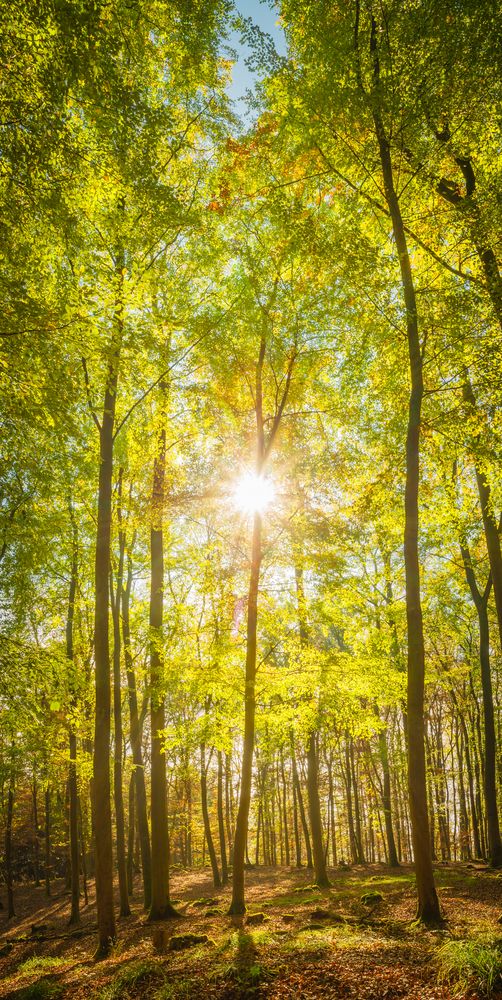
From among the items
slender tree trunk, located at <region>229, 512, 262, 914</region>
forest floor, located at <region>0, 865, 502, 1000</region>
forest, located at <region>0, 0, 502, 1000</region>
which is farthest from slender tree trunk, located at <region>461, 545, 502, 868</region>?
slender tree trunk, located at <region>229, 512, 262, 914</region>

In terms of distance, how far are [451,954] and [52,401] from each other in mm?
6991

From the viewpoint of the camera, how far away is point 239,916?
912cm

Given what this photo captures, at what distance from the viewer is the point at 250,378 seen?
11.5m

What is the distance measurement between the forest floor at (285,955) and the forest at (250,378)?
60mm

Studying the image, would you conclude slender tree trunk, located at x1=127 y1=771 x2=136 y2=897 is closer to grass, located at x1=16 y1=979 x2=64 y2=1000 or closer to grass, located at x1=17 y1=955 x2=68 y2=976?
grass, located at x1=17 y1=955 x2=68 y2=976

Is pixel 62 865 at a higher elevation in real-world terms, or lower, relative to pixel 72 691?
lower

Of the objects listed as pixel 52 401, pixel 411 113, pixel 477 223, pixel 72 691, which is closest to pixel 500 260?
pixel 477 223

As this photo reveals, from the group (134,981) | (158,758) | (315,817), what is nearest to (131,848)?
(315,817)

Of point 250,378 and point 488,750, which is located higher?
point 250,378

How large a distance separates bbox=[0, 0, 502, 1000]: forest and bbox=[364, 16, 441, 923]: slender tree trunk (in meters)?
0.04

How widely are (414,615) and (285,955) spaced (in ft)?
14.4

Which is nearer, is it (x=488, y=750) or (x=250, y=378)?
(x=250, y=378)

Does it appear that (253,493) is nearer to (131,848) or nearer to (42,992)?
(42,992)

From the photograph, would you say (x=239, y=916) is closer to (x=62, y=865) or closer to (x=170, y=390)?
(x=170, y=390)
